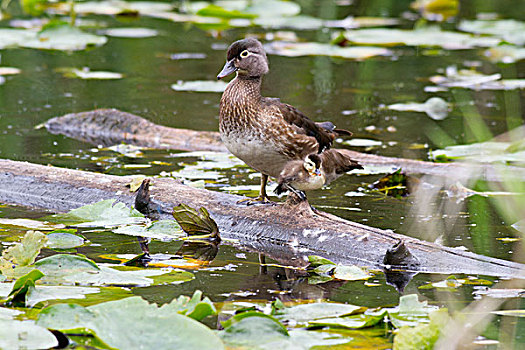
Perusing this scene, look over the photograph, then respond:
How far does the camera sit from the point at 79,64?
10.3 meters

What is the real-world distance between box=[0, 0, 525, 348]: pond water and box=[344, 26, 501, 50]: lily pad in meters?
0.15

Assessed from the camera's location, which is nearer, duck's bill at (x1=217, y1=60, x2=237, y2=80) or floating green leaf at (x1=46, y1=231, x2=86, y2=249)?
floating green leaf at (x1=46, y1=231, x2=86, y2=249)

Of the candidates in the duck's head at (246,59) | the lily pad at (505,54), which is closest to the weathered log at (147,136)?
the duck's head at (246,59)

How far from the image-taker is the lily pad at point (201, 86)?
8.82m

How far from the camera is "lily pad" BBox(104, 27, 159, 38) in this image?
12070mm

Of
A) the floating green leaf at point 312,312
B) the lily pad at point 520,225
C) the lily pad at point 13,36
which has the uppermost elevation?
the floating green leaf at point 312,312

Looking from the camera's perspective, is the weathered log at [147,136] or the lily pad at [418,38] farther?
the lily pad at [418,38]

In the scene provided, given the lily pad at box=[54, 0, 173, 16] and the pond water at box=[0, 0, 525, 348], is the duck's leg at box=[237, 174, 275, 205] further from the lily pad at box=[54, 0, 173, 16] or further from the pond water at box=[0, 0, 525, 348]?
the lily pad at box=[54, 0, 173, 16]

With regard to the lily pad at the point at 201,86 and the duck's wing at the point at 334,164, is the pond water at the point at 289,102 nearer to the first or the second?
the lily pad at the point at 201,86

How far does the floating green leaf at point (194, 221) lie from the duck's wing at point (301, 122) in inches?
31.9

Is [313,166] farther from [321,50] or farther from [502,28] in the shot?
[502,28]

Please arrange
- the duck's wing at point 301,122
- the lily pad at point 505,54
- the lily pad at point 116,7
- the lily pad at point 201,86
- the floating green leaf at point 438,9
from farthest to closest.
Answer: the floating green leaf at point 438,9 → the lily pad at point 116,7 → the lily pad at point 505,54 → the lily pad at point 201,86 → the duck's wing at point 301,122

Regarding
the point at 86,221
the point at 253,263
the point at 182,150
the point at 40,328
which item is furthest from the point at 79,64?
the point at 40,328

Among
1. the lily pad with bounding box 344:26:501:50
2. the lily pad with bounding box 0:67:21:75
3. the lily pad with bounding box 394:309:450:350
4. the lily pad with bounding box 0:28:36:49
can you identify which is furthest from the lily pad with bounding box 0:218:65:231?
the lily pad with bounding box 344:26:501:50
